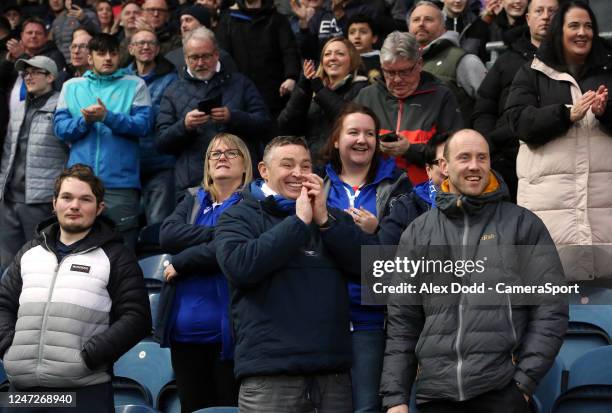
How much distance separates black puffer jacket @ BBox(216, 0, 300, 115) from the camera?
9312mm

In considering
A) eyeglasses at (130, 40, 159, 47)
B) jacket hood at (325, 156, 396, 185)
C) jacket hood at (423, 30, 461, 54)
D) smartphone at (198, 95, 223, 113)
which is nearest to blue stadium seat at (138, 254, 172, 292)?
smartphone at (198, 95, 223, 113)

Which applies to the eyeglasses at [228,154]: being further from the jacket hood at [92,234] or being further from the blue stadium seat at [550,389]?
the blue stadium seat at [550,389]

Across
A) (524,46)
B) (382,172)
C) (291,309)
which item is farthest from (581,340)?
(524,46)

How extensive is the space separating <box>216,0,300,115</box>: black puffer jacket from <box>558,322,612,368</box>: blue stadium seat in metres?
4.01

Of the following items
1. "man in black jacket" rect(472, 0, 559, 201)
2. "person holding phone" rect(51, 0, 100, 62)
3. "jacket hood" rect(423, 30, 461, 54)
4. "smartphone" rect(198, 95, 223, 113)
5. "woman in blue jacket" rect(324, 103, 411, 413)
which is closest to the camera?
"woman in blue jacket" rect(324, 103, 411, 413)

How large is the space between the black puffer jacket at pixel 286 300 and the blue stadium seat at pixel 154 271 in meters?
2.30

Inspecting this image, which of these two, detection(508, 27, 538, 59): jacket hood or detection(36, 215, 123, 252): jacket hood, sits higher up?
detection(508, 27, 538, 59): jacket hood

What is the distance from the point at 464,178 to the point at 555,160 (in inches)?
47.7

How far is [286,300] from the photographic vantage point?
4.85 meters

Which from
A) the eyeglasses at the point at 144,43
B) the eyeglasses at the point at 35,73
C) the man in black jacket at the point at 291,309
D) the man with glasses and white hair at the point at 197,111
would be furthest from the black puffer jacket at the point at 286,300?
the eyeglasses at the point at 144,43

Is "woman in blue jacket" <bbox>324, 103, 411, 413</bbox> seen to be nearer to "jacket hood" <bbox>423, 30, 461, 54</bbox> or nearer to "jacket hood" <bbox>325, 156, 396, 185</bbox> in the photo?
"jacket hood" <bbox>325, 156, 396, 185</bbox>

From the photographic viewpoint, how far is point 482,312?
15.4 ft

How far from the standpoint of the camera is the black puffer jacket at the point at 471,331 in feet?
15.2

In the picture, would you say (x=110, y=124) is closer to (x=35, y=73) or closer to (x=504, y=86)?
(x=35, y=73)
